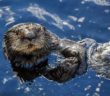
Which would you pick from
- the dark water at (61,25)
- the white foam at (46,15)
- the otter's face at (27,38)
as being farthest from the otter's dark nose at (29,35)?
the white foam at (46,15)

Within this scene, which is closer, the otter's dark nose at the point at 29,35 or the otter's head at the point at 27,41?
the otter's head at the point at 27,41

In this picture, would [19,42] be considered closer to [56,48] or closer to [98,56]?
[56,48]

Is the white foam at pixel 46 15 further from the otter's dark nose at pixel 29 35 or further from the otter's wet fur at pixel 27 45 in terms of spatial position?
the otter's dark nose at pixel 29 35

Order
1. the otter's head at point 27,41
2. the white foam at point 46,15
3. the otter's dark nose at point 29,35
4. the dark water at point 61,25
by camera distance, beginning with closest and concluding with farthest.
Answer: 1. the dark water at point 61,25
2. the otter's head at point 27,41
3. the otter's dark nose at point 29,35
4. the white foam at point 46,15

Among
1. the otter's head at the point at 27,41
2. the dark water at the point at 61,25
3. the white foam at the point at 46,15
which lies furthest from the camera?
the white foam at the point at 46,15

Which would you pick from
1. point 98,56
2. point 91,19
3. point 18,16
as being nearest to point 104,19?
point 91,19

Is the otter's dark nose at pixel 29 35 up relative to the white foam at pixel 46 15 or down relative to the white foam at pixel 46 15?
up

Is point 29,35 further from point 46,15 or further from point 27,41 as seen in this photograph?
point 46,15

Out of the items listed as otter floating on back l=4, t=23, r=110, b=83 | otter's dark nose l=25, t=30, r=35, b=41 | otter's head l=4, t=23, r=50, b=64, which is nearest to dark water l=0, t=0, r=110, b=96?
otter floating on back l=4, t=23, r=110, b=83
